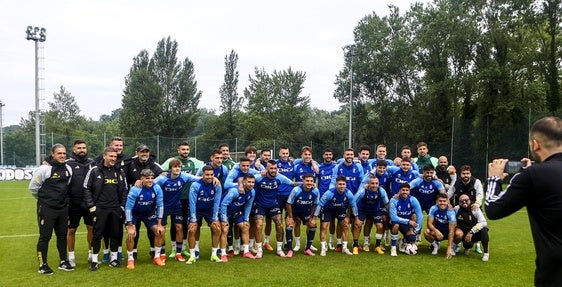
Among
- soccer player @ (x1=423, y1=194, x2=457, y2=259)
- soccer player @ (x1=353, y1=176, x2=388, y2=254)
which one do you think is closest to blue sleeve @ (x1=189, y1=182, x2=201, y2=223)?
soccer player @ (x1=353, y1=176, x2=388, y2=254)

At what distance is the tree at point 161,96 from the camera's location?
44.9 meters

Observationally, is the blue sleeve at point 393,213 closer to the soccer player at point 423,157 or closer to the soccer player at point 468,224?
the soccer player at point 468,224

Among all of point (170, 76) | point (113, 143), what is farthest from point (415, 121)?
point (113, 143)

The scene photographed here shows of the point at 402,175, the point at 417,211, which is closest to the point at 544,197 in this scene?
the point at 417,211

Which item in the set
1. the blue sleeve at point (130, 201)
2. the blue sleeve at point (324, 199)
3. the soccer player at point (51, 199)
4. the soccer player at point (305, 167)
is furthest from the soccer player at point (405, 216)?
the soccer player at point (51, 199)

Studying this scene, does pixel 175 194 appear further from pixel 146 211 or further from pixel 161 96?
pixel 161 96

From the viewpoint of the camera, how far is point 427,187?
871 centimetres

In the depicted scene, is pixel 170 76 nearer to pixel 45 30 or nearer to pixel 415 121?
pixel 45 30

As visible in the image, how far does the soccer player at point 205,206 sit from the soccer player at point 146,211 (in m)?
0.49

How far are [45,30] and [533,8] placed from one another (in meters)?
30.7

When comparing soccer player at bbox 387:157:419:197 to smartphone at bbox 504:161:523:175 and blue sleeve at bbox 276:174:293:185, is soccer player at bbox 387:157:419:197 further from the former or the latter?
blue sleeve at bbox 276:174:293:185

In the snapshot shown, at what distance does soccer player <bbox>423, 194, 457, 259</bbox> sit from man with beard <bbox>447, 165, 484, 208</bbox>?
59 centimetres

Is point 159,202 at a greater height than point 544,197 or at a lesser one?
lesser

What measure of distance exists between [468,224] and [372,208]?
1.80 metres
